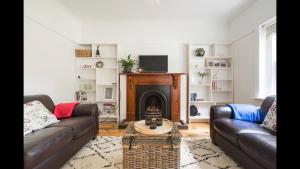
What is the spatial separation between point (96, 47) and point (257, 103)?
389 cm

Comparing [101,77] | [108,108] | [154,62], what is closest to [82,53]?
[101,77]

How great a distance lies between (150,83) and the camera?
421cm

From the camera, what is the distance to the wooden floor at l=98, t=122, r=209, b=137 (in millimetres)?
3563

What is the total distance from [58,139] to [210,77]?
12.2ft

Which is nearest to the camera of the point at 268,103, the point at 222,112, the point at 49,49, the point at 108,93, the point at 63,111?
the point at 268,103

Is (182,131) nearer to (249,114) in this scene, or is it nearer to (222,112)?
(222,112)

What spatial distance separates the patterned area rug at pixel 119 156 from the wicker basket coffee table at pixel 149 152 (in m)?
0.30

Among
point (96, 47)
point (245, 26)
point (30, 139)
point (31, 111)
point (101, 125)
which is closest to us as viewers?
point (30, 139)

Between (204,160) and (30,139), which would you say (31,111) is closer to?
(30,139)

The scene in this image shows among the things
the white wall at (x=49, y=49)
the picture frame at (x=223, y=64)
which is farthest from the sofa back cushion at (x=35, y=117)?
the picture frame at (x=223, y=64)

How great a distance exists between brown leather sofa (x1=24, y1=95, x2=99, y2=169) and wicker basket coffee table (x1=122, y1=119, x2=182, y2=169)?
0.73 metres
